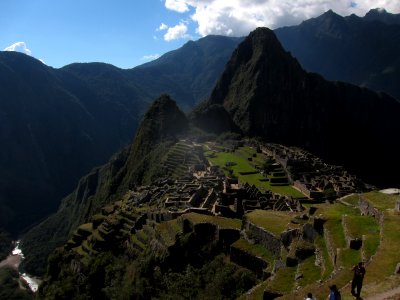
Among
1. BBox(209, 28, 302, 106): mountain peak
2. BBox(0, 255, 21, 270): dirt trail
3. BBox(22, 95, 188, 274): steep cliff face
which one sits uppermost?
BBox(209, 28, 302, 106): mountain peak

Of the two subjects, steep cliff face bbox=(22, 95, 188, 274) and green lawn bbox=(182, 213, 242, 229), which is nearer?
green lawn bbox=(182, 213, 242, 229)

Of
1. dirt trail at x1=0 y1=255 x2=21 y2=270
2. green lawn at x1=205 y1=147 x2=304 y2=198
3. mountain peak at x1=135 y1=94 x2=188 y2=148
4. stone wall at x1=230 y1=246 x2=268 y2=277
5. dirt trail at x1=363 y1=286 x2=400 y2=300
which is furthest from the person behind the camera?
mountain peak at x1=135 y1=94 x2=188 y2=148

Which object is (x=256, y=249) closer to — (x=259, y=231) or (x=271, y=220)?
(x=259, y=231)

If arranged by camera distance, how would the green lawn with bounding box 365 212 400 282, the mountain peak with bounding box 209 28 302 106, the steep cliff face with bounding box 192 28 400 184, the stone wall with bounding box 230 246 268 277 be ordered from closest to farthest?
the green lawn with bounding box 365 212 400 282
the stone wall with bounding box 230 246 268 277
the steep cliff face with bounding box 192 28 400 184
the mountain peak with bounding box 209 28 302 106

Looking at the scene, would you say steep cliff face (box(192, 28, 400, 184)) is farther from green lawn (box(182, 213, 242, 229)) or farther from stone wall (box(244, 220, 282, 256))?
stone wall (box(244, 220, 282, 256))

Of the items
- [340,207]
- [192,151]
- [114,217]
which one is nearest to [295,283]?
[340,207]

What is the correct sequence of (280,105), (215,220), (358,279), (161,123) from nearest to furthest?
(358,279), (215,220), (161,123), (280,105)

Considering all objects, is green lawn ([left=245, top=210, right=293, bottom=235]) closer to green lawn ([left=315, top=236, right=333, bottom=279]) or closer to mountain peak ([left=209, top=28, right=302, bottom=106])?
green lawn ([left=315, top=236, right=333, bottom=279])

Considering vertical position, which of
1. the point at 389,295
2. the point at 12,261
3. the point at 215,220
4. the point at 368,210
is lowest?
the point at 12,261

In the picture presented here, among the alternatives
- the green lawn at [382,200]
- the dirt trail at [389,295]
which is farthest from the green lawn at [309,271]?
→ the dirt trail at [389,295]

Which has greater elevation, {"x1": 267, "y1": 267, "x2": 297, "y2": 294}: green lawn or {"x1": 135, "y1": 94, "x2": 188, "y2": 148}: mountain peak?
{"x1": 135, "y1": 94, "x2": 188, "y2": 148}: mountain peak

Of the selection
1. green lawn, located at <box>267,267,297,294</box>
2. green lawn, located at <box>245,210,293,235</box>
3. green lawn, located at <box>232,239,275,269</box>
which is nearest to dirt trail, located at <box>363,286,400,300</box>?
green lawn, located at <box>267,267,297,294</box>

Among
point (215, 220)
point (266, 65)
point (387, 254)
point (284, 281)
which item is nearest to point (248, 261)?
point (284, 281)

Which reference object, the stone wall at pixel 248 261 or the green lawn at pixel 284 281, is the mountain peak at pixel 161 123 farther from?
the green lawn at pixel 284 281
